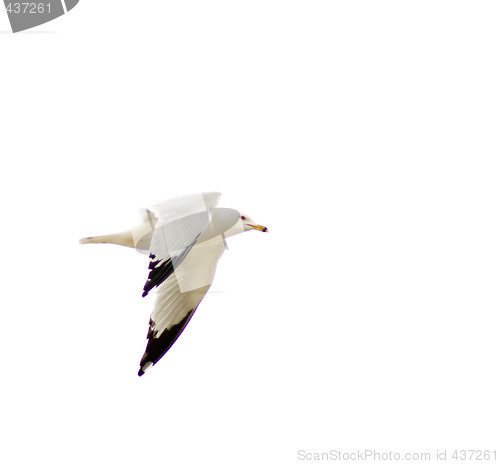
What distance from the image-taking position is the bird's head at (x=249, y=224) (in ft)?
8.54

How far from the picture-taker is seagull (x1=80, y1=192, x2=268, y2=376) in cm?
229

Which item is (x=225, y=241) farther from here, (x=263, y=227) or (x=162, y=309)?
(x=162, y=309)

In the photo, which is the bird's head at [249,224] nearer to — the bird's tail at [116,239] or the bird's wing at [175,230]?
the bird's wing at [175,230]

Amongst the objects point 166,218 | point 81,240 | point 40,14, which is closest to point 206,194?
point 166,218

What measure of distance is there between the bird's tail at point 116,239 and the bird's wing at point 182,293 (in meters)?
0.21

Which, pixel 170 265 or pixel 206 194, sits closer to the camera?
pixel 170 265

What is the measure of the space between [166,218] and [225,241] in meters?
0.28

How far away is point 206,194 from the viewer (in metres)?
2.45

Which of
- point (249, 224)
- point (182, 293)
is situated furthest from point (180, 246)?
point (249, 224)

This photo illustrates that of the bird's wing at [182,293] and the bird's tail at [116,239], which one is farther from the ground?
the bird's tail at [116,239]

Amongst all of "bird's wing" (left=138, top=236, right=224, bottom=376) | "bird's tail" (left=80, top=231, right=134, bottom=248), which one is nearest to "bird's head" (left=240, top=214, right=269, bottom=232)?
"bird's wing" (left=138, top=236, right=224, bottom=376)

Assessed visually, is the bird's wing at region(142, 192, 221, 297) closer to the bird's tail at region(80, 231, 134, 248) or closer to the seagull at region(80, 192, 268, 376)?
the seagull at region(80, 192, 268, 376)

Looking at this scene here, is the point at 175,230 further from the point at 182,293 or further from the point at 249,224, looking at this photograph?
the point at 249,224

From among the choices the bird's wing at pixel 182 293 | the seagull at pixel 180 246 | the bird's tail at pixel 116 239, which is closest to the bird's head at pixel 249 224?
the seagull at pixel 180 246
